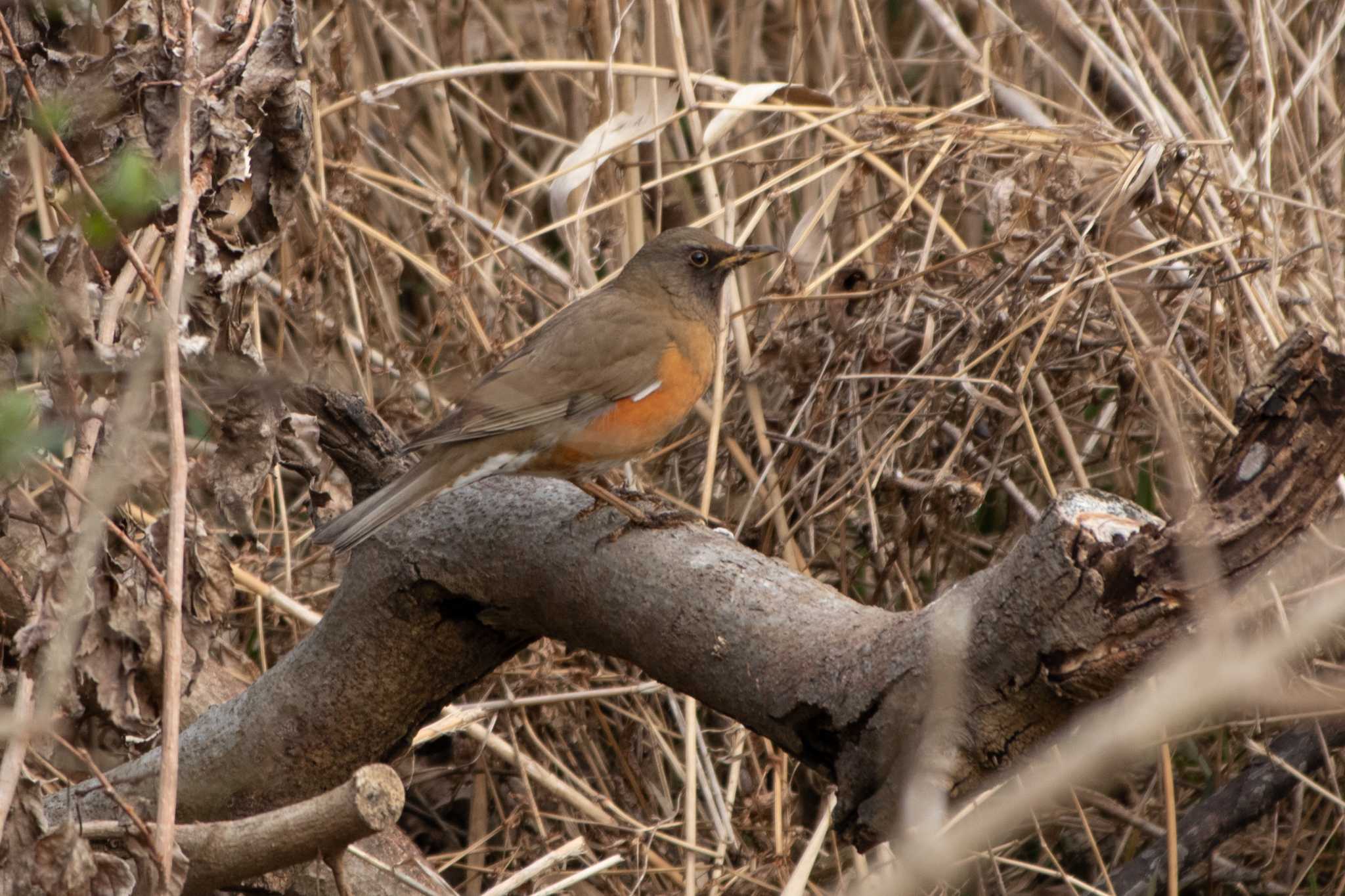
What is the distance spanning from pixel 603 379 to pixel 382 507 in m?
1.07

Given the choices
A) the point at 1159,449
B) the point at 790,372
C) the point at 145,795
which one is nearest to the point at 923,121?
the point at 790,372

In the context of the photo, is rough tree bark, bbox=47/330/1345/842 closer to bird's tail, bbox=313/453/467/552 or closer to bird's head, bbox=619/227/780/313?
bird's tail, bbox=313/453/467/552

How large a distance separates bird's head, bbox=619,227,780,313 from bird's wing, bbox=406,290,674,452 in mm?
179

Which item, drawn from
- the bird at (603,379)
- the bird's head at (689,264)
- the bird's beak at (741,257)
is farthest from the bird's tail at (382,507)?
the bird's beak at (741,257)

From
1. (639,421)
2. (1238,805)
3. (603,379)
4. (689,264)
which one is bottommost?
(1238,805)

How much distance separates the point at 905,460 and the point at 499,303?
1.62 metres

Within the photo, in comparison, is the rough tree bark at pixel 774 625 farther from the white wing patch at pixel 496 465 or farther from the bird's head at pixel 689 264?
the bird's head at pixel 689 264

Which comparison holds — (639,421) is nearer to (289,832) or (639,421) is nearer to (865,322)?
(865,322)

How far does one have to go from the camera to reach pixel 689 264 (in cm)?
484

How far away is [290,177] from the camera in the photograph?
337 centimetres

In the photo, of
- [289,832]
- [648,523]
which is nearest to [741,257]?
[648,523]

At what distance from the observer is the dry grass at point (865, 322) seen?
4.41m

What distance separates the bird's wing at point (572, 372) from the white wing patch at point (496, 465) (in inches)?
3.0

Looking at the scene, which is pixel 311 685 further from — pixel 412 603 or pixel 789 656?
pixel 789 656
